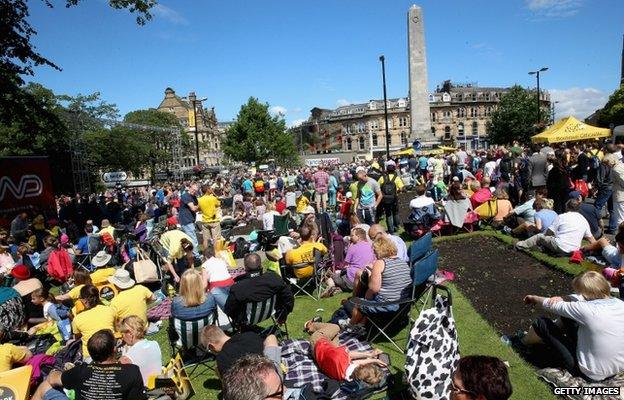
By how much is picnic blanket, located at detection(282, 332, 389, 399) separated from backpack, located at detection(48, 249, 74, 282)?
20.9 ft

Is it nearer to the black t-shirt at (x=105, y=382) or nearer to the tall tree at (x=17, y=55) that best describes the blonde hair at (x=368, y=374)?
the black t-shirt at (x=105, y=382)

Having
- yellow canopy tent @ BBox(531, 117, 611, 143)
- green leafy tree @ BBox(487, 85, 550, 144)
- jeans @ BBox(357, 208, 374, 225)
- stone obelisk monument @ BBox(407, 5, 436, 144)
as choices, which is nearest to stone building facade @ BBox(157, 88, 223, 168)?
green leafy tree @ BBox(487, 85, 550, 144)

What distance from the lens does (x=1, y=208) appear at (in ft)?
46.1

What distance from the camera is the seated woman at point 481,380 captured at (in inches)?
84.3

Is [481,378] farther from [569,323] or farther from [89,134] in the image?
[89,134]

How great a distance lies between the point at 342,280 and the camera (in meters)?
6.92

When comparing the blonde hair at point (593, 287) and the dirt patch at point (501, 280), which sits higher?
the blonde hair at point (593, 287)

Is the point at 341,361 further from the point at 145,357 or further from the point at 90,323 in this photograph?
the point at 90,323

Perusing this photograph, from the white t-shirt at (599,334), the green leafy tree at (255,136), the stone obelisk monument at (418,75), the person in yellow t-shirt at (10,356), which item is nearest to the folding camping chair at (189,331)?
the person in yellow t-shirt at (10,356)

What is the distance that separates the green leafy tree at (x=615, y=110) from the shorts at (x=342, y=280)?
53.4m

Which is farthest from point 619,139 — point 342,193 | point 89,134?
point 89,134

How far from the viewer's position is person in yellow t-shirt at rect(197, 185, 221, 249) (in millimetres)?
10094

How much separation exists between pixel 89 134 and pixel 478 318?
177 feet

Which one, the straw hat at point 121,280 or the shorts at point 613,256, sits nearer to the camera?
the shorts at point 613,256
